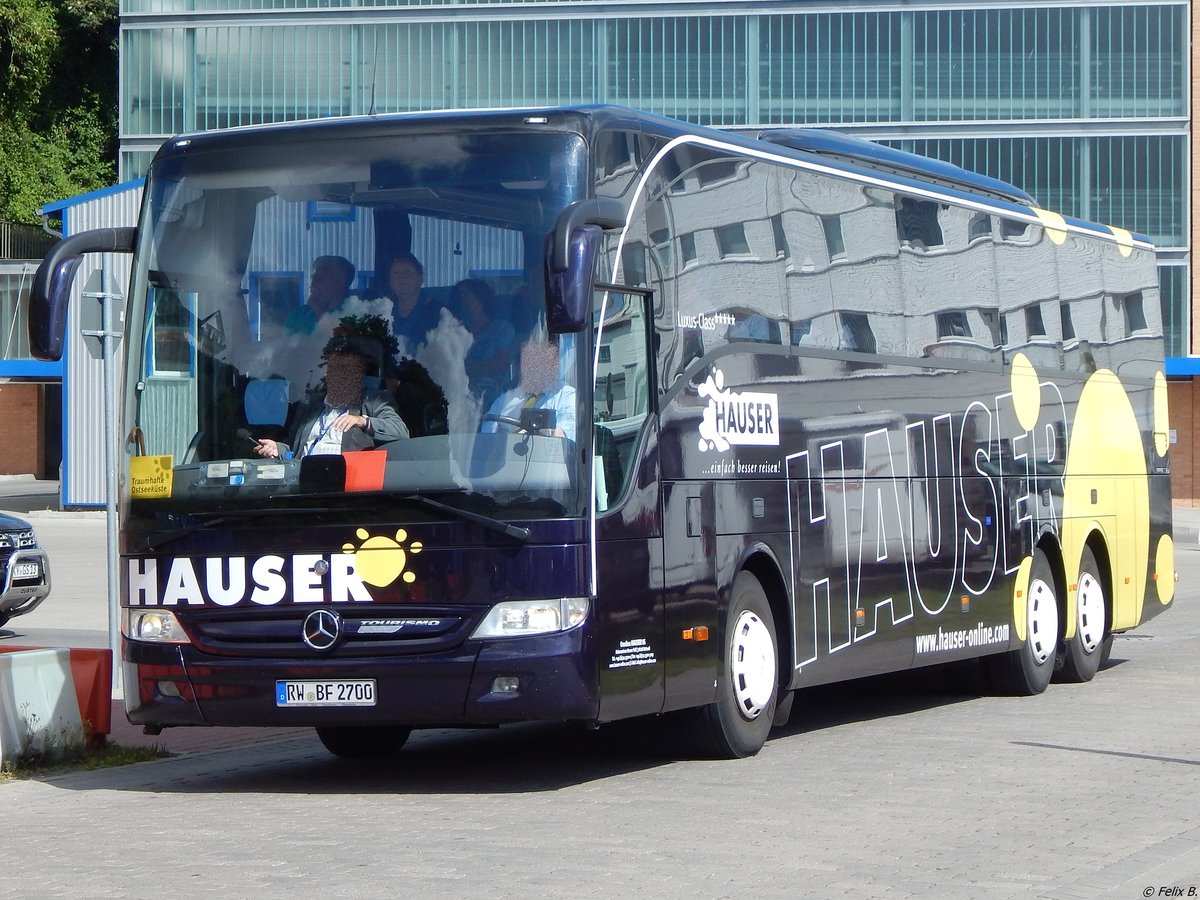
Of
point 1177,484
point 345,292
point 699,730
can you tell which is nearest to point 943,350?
point 699,730

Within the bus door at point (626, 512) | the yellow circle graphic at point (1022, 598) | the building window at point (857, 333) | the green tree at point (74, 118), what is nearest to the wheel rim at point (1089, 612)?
the yellow circle graphic at point (1022, 598)

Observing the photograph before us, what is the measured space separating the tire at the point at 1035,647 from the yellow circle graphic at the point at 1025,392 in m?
1.02

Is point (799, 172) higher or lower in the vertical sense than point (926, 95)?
lower

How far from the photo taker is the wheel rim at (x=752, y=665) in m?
10.5

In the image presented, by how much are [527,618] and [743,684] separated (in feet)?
6.28

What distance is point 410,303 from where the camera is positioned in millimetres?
9273

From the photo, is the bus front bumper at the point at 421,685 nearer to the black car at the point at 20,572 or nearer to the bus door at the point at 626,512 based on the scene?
the bus door at the point at 626,512

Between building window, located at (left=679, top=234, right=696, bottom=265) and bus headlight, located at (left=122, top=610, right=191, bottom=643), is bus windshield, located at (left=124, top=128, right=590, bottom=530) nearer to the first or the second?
bus headlight, located at (left=122, top=610, right=191, bottom=643)

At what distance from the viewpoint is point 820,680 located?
11.4m

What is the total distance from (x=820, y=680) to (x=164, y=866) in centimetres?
493

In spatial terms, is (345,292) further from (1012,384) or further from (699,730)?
(1012,384)

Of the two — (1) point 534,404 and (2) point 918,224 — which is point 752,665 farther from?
(2) point 918,224

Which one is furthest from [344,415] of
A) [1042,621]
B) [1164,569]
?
[1164,569]

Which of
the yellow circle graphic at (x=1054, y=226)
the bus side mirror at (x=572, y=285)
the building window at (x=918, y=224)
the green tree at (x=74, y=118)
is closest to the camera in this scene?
the bus side mirror at (x=572, y=285)
